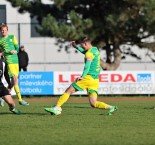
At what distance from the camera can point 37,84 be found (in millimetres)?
28328

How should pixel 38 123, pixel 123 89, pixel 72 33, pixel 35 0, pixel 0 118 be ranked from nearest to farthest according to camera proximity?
pixel 38 123, pixel 0 118, pixel 123 89, pixel 72 33, pixel 35 0

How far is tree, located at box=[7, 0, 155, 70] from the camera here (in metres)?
31.0

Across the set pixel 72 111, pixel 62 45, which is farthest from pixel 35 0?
pixel 72 111

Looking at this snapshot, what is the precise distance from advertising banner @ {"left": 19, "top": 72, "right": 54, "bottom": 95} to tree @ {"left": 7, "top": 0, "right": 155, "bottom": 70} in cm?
328

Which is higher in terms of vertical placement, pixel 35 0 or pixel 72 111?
pixel 35 0

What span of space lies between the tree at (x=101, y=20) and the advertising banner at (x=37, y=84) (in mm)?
3279

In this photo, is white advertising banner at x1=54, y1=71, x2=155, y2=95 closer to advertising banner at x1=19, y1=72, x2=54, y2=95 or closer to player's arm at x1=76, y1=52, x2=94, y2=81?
advertising banner at x1=19, y1=72, x2=54, y2=95

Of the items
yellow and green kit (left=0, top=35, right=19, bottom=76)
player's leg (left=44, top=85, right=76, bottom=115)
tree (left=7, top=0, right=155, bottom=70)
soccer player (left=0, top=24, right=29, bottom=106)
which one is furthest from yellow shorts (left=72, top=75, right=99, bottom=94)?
tree (left=7, top=0, right=155, bottom=70)

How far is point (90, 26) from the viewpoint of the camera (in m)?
31.3

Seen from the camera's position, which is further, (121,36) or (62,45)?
(62,45)

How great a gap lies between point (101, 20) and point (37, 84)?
18.0 feet

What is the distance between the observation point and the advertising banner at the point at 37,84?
28266 mm

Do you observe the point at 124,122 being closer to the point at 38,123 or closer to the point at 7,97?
the point at 38,123

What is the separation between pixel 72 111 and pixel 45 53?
→ 21237 millimetres
